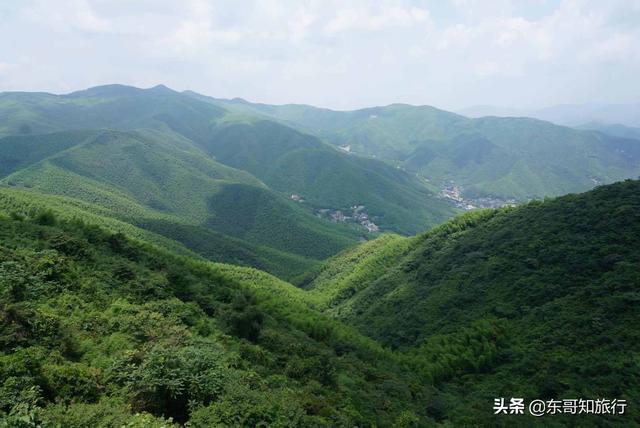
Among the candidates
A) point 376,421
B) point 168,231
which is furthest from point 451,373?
point 168,231

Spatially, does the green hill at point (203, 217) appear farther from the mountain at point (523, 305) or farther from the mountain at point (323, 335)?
the mountain at point (323, 335)

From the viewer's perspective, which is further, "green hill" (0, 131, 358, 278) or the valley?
"green hill" (0, 131, 358, 278)

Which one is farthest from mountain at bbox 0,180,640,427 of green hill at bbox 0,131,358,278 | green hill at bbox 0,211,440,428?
green hill at bbox 0,131,358,278

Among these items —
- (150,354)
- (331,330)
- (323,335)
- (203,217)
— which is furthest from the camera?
(203,217)

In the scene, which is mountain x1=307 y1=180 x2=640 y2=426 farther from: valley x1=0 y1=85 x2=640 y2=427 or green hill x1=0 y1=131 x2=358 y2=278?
green hill x1=0 y1=131 x2=358 y2=278

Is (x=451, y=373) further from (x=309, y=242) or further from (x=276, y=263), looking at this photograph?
(x=309, y=242)

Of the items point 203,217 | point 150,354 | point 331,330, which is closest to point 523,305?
point 331,330

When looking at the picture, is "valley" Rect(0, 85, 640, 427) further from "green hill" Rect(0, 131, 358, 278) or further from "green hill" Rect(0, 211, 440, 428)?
"green hill" Rect(0, 131, 358, 278)

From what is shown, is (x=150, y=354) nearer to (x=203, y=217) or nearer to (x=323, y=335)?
(x=323, y=335)

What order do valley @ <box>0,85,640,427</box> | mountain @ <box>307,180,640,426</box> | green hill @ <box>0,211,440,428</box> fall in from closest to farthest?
1. green hill @ <box>0,211,440,428</box>
2. valley @ <box>0,85,640,427</box>
3. mountain @ <box>307,180,640,426</box>

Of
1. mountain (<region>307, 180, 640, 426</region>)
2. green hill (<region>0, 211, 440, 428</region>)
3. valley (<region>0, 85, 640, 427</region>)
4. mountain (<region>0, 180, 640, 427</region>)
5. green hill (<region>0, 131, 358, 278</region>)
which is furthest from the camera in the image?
green hill (<region>0, 131, 358, 278</region>)
